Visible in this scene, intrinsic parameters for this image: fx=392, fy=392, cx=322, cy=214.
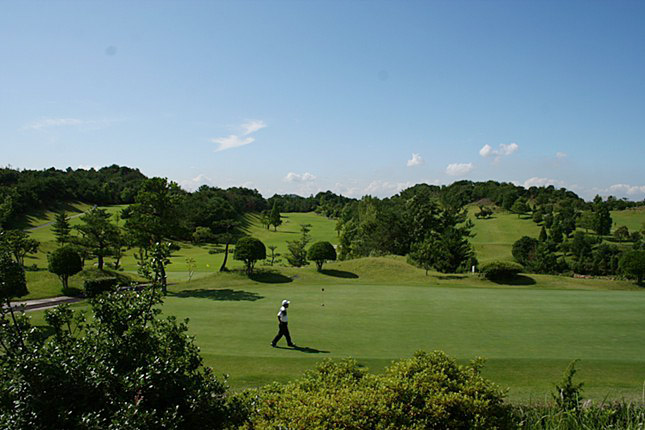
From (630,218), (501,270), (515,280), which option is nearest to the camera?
(501,270)

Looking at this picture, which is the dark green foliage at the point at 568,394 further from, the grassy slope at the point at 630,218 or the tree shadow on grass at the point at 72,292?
the grassy slope at the point at 630,218


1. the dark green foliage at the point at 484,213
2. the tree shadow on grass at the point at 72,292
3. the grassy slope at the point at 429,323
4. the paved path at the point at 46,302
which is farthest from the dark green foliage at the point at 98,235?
the dark green foliage at the point at 484,213

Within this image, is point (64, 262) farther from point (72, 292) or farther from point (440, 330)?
point (440, 330)

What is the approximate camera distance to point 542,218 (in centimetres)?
7250

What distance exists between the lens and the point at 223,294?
23.8 metres

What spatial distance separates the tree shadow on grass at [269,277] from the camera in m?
28.4

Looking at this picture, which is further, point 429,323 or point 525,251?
point 525,251

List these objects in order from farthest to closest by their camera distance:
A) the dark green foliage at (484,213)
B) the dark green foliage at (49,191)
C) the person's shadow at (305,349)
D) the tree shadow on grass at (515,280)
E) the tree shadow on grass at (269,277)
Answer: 1. the dark green foliage at (484,213)
2. the dark green foliage at (49,191)
3. the tree shadow on grass at (269,277)
4. the tree shadow on grass at (515,280)
5. the person's shadow at (305,349)

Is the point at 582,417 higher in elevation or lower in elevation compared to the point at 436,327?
higher

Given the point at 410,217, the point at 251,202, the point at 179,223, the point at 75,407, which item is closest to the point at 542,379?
the point at 75,407

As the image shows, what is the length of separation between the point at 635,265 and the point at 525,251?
2256 centimetres

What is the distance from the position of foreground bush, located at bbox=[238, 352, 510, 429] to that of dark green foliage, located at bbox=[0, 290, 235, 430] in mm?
786

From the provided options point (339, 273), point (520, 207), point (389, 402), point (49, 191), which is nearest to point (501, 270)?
point (339, 273)

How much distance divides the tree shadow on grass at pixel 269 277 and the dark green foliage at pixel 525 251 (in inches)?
1280
